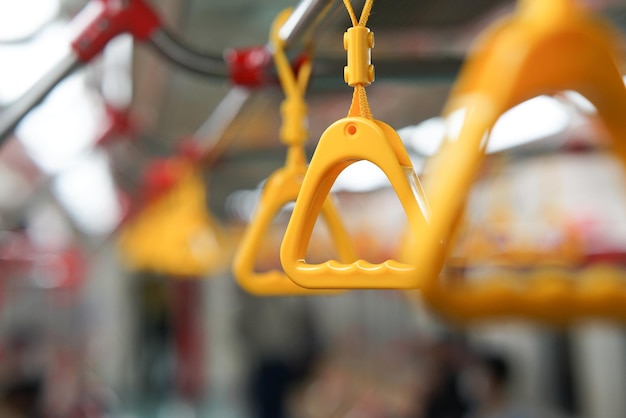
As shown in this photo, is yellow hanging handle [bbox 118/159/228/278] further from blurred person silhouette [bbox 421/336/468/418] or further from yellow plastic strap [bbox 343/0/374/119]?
blurred person silhouette [bbox 421/336/468/418]

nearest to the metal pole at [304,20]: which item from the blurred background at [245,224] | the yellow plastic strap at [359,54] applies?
the blurred background at [245,224]

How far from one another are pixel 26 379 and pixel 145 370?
4791 millimetres

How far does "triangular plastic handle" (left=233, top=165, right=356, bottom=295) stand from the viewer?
945mm

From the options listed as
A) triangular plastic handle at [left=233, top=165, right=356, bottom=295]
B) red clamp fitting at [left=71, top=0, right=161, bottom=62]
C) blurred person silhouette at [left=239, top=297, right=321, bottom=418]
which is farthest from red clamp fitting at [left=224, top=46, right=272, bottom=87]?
blurred person silhouette at [left=239, top=297, right=321, bottom=418]

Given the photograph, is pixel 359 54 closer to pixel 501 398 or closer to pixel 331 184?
pixel 331 184

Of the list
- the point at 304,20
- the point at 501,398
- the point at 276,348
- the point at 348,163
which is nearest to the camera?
the point at 348,163

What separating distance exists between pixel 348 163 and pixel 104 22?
0.70 m

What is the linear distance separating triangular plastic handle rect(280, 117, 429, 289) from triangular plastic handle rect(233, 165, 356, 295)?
18 centimetres

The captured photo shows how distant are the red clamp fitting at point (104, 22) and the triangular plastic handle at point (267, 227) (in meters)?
0.45

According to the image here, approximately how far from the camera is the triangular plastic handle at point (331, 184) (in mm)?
644

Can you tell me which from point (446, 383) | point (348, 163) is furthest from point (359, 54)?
point (446, 383)

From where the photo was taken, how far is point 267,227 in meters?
1.00

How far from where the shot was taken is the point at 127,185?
149 inches

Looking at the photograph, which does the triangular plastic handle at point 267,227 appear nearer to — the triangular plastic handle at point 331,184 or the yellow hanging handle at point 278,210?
the yellow hanging handle at point 278,210
